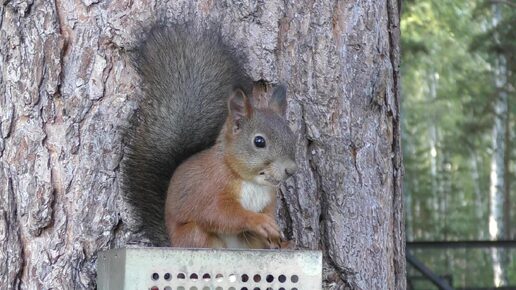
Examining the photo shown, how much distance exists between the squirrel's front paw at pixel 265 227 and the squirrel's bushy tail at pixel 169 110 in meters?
0.27

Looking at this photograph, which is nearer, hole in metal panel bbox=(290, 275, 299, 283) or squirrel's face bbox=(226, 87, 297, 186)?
hole in metal panel bbox=(290, 275, 299, 283)

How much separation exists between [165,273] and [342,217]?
2.28 feet

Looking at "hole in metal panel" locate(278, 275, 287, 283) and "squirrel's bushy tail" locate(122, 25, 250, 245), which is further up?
"squirrel's bushy tail" locate(122, 25, 250, 245)

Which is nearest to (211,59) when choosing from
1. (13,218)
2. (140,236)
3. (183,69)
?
(183,69)

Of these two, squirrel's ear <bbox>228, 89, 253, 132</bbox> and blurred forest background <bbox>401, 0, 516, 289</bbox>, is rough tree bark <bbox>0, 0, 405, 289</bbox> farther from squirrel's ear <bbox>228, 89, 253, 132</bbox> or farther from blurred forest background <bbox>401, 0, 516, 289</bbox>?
blurred forest background <bbox>401, 0, 516, 289</bbox>

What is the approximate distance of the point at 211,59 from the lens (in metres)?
2.17

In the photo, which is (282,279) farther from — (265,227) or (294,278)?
(265,227)

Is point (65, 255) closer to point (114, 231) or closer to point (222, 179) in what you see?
point (114, 231)

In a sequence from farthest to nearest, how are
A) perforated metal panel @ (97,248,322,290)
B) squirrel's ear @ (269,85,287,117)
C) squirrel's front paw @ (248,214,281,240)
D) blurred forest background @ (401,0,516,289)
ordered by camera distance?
blurred forest background @ (401,0,516,289)
squirrel's ear @ (269,85,287,117)
squirrel's front paw @ (248,214,281,240)
perforated metal panel @ (97,248,322,290)

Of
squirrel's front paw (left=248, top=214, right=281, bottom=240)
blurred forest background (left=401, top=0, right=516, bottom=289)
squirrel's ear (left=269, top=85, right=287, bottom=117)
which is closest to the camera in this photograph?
squirrel's front paw (left=248, top=214, right=281, bottom=240)

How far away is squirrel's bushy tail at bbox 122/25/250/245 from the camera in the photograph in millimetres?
2150

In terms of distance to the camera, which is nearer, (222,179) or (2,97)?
(222,179)

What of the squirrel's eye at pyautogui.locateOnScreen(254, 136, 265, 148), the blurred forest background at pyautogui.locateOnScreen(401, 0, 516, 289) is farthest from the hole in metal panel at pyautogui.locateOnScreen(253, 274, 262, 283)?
the blurred forest background at pyautogui.locateOnScreen(401, 0, 516, 289)

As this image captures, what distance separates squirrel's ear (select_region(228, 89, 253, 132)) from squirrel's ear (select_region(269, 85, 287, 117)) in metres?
0.08
